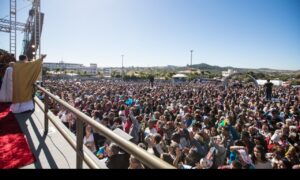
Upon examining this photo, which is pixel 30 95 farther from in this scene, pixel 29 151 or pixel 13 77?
pixel 29 151

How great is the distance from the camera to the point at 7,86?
6.04 m

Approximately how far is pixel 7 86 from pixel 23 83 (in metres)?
0.54

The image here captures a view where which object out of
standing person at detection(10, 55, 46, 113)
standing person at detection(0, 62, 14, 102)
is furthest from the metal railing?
standing person at detection(0, 62, 14, 102)

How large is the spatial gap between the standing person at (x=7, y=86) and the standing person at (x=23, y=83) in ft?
0.54

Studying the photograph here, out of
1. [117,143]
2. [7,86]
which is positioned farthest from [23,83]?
[117,143]

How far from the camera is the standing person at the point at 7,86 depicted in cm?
581

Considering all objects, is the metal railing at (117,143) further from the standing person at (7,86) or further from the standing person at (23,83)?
the standing person at (7,86)

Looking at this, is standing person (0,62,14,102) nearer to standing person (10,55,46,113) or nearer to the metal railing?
standing person (10,55,46,113)

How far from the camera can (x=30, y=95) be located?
19.4 ft

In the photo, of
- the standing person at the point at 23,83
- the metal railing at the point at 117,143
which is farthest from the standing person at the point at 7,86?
the metal railing at the point at 117,143

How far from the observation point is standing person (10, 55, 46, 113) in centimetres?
572
